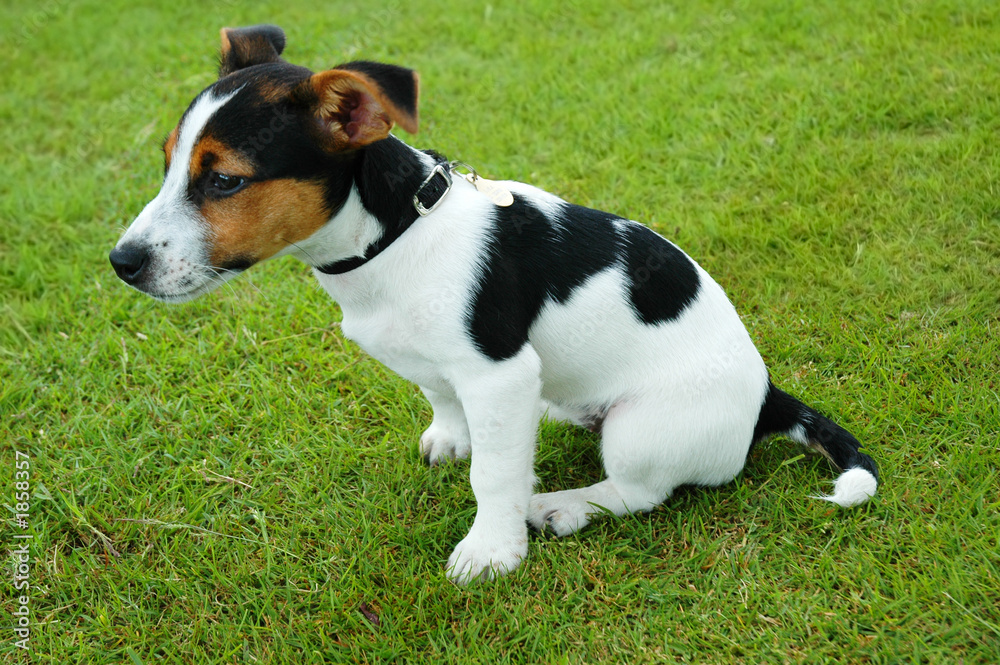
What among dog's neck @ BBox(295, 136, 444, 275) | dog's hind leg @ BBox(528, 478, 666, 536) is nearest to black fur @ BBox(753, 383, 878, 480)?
dog's hind leg @ BBox(528, 478, 666, 536)

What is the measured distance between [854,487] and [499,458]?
4.37 ft

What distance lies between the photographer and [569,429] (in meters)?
3.73

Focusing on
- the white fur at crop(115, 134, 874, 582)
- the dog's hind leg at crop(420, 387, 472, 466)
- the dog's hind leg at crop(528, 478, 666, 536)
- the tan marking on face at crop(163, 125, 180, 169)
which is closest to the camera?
the tan marking on face at crop(163, 125, 180, 169)

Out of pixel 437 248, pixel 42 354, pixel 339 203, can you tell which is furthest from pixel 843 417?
pixel 42 354

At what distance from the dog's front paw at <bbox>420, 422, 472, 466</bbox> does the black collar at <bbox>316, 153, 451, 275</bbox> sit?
1075mm

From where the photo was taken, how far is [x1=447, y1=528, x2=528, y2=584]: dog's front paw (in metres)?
3.03

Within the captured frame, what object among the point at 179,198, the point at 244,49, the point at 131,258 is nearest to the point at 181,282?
the point at 131,258

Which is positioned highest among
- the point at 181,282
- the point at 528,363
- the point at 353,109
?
the point at 353,109

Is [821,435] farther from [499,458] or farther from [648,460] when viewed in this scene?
[499,458]

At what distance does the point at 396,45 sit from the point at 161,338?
4.06 m

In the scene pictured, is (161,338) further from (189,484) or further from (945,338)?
(945,338)

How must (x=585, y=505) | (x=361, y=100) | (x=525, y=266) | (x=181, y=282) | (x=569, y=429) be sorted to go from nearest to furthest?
(x=361, y=100) → (x=181, y=282) → (x=525, y=266) → (x=585, y=505) → (x=569, y=429)

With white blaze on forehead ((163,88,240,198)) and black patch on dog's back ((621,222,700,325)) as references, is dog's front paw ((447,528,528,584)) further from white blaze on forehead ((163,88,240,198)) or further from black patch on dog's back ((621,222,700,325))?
white blaze on forehead ((163,88,240,198))

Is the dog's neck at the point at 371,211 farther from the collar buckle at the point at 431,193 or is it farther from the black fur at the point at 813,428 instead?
the black fur at the point at 813,428
